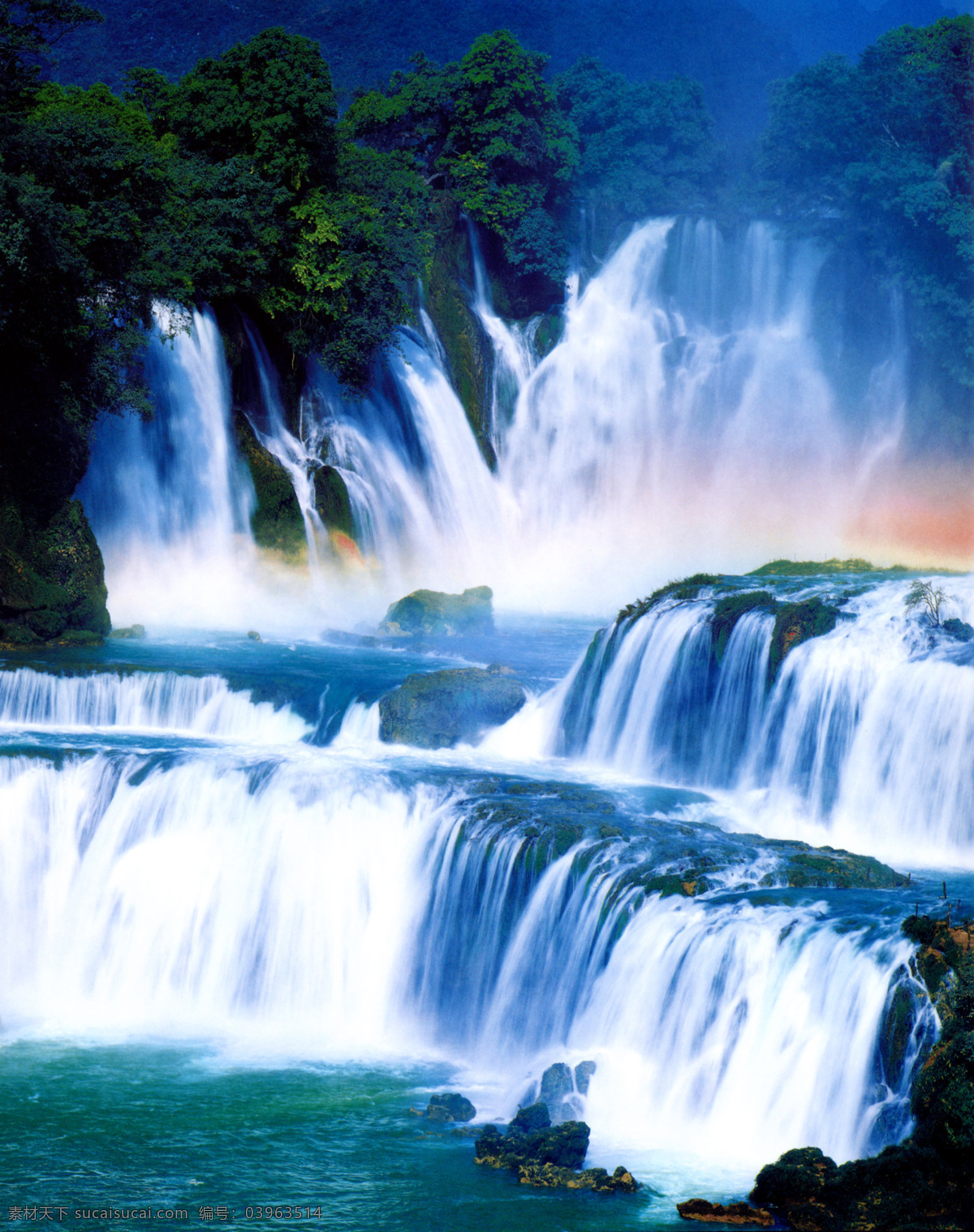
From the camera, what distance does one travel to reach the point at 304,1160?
11.3 m

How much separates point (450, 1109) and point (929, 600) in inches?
364

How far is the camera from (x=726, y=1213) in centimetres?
1001

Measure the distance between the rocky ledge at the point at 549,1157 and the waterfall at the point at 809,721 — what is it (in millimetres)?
6105

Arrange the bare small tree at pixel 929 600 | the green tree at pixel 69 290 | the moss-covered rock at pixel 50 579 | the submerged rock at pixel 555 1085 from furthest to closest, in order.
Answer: the moss-covered rock at pixel 50 579
the green tree at pixel 69 290
the bare small tree at pixel 929 600
the submerged rock at pixel 555 1085

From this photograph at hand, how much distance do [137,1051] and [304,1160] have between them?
303cm

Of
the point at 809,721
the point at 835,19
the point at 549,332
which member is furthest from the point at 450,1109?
the point at 835,19

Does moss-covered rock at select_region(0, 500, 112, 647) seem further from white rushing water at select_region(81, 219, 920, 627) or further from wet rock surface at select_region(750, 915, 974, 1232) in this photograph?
wet rock surface at select_region(750, 915, 974, 1232)

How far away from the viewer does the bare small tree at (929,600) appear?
701 inches

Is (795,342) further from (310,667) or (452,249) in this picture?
(310,667)

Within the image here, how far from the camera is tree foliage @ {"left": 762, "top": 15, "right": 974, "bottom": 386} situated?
122ft

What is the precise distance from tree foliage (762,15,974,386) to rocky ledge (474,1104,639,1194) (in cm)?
3013

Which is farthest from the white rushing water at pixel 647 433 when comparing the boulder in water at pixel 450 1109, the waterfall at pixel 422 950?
the boulder in water at pixel 450 1109

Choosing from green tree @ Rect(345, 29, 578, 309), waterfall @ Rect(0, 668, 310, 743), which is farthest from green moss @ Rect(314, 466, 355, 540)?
waterfall @ Rect(0, 668, 310, 743)

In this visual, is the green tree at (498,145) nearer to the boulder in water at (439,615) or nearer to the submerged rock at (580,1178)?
the boulder in water at (439,615)
